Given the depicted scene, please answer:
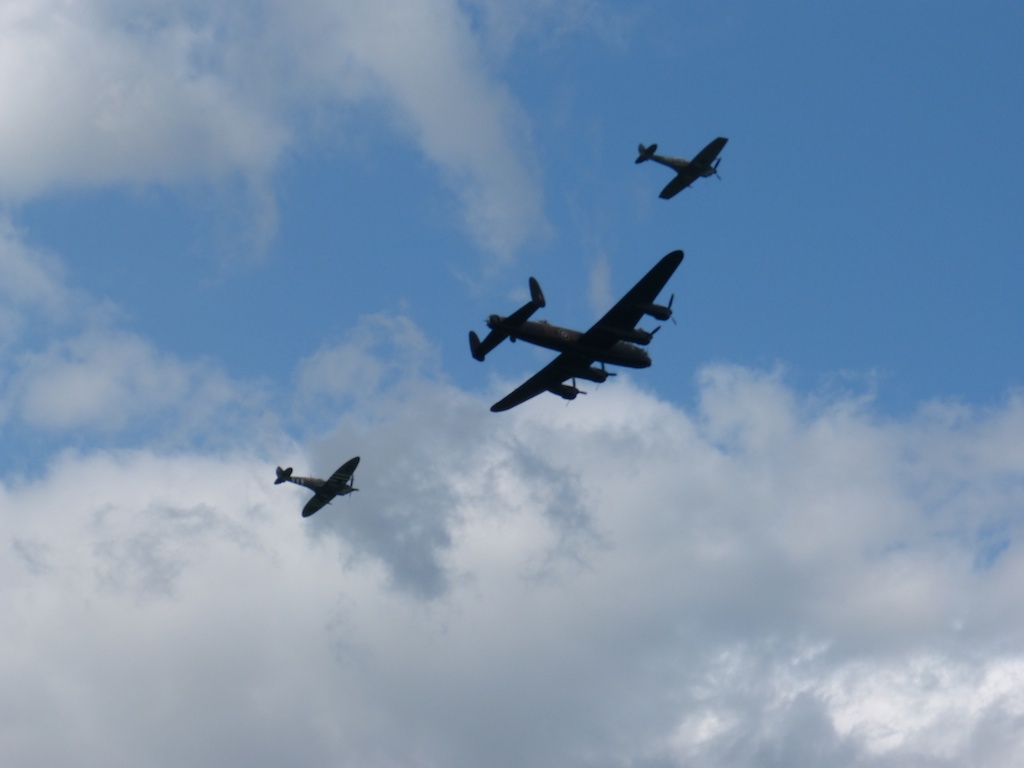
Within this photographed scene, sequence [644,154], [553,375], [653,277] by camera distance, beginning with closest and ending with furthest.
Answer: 1. [653,277]
2. [553,375]
3. [644,154]

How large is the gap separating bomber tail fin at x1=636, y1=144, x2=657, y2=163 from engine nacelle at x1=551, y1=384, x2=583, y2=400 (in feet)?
75.1

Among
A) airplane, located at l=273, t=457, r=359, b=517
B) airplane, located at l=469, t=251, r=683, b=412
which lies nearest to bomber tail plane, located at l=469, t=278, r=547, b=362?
airplane, located at l=469, t=251, r=683, b=412

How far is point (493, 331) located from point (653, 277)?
10.4 meters

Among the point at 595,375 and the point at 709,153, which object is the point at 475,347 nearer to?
the point at 595,375

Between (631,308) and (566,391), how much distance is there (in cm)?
1011

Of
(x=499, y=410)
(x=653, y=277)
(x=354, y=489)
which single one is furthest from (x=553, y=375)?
(x=354, y=489)

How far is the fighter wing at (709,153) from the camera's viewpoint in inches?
4094

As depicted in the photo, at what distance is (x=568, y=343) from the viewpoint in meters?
85.2

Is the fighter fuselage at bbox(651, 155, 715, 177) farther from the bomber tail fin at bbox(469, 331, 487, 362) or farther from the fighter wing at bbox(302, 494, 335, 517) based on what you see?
the fighter wing at bbox(302, 494, 335, 517)

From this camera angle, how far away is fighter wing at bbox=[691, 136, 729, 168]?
104m

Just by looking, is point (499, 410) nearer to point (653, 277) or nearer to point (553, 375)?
point (553, 375)

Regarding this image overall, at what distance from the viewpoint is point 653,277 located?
8188cm

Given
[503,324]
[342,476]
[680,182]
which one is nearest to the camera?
[503,324]

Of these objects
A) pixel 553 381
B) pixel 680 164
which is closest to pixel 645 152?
pixel 680 164
